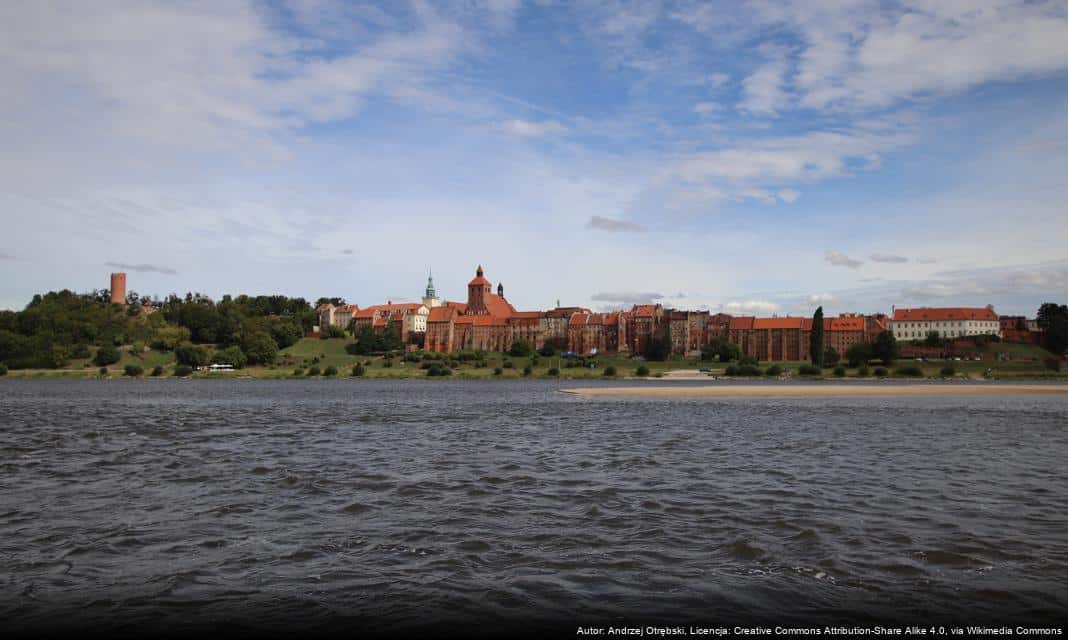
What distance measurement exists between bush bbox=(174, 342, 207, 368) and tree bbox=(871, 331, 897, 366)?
10410 cm

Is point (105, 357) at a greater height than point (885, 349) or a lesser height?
lesser

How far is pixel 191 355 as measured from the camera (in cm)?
11862

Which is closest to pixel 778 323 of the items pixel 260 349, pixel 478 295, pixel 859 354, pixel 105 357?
pixel 859 354

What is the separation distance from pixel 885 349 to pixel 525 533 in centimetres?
11810

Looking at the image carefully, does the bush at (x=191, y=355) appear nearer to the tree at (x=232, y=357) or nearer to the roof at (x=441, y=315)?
the tree at (x=232, y=357)

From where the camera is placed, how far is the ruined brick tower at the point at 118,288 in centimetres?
19425

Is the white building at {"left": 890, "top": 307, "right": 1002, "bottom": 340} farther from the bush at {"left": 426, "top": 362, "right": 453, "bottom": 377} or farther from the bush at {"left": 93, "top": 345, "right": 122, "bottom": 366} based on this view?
the bush at {"left": 93, "top": 345, "right": 122, "bottom": 366}

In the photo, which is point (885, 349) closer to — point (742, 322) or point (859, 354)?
point (859, 354)

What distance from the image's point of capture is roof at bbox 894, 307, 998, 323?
495 feet

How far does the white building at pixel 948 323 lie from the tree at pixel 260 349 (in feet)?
392

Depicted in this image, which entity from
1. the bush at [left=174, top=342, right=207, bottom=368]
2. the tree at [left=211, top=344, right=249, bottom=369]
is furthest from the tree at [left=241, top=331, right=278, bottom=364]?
the bush at [left=174, top=342, right=207, bottom=368]

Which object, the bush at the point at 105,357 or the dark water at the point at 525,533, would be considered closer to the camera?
the dark water at the point at 525,533

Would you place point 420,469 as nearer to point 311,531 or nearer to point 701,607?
point 311,531

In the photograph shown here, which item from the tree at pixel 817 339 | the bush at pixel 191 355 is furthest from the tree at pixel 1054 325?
the bush at pixel 191 355
